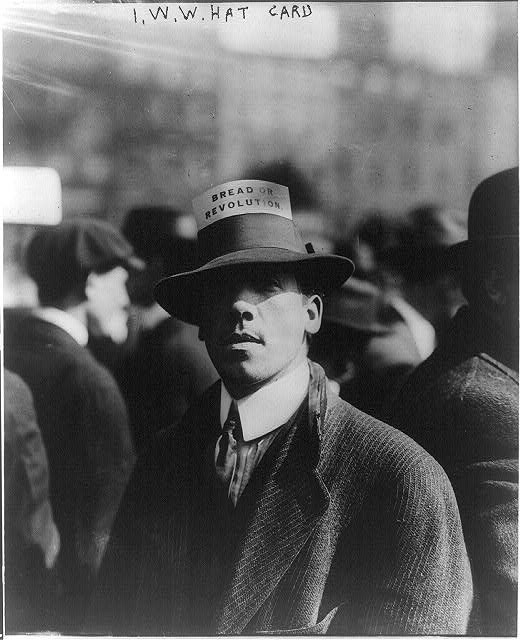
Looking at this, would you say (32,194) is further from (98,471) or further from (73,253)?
(98,471)

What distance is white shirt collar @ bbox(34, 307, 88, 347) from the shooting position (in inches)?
144

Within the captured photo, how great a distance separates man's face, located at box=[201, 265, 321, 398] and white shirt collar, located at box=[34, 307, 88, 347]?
60 centimetres

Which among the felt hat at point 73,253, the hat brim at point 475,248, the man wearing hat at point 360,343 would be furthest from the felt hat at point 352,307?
the felt hat at point 73,253

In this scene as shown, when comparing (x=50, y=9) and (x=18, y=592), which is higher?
(x=50, y=9)

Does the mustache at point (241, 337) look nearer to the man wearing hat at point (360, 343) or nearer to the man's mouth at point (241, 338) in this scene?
the man's mouth at point (241, 338)

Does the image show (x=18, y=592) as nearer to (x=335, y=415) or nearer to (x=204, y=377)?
(x=204, y=377)

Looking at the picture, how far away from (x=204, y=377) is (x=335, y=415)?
0.65 metres

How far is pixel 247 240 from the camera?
11.6ft

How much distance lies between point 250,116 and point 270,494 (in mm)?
1783

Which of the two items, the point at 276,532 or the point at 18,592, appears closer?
the point at 276,532

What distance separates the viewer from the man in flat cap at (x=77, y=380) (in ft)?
11.9

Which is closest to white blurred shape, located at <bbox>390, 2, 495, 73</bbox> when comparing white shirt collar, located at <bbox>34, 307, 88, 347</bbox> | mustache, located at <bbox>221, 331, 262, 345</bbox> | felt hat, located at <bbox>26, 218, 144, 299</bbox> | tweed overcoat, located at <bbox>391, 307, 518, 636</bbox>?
tweed overcoat, located at <bbox>391, 307, 518, 636</bbox>

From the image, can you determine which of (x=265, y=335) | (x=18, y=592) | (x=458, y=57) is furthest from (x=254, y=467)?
(x=458, y=57)

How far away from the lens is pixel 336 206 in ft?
11.7
